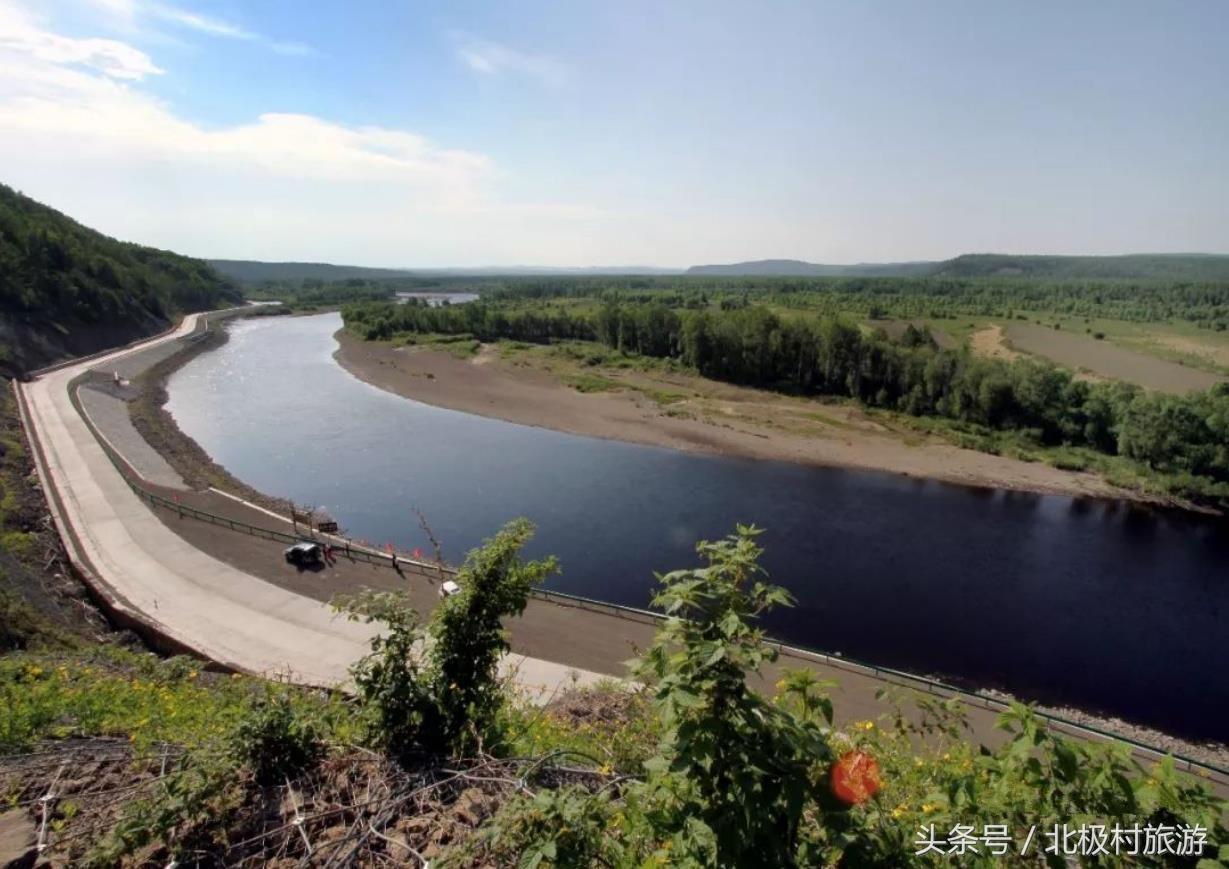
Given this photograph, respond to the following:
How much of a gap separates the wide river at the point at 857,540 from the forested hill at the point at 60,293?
18545mm

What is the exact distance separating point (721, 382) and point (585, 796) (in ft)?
206

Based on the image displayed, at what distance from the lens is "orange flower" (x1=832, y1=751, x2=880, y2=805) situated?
3496 mm

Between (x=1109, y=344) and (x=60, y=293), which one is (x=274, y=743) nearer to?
(x=60, y=293)

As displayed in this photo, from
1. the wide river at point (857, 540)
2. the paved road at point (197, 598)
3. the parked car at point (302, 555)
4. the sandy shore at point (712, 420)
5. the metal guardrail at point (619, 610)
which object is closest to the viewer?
the metal guardrail at point (619, 610)

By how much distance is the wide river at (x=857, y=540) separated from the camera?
22.1 meters

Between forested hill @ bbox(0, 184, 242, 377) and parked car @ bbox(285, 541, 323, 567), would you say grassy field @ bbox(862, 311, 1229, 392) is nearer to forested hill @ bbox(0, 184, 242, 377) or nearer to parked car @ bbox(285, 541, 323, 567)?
parked car @ bbox(285, 541, 323, 567)

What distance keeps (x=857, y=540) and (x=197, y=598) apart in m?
26.6

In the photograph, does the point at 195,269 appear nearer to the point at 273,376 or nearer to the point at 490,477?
the point at 273,376

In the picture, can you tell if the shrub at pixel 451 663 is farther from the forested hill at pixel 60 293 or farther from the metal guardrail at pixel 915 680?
the forested hill at pixel 60 293

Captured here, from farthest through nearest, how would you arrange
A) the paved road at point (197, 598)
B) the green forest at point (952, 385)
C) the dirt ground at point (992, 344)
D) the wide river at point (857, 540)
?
the dirt ground at point (992, 344) → the green forest at point (952, 385) → the wide river at point (857, 540) → the paved road at point (197, 598)

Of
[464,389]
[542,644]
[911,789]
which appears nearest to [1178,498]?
[542,644]

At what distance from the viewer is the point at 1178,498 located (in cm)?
3856

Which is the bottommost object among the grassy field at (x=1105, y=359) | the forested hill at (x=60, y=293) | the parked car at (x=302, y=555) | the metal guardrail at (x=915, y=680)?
the metal guardrail at (x=915, y=680)

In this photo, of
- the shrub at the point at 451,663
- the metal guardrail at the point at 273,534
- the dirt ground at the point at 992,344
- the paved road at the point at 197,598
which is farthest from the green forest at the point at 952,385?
the shrub at the point at 451,663
